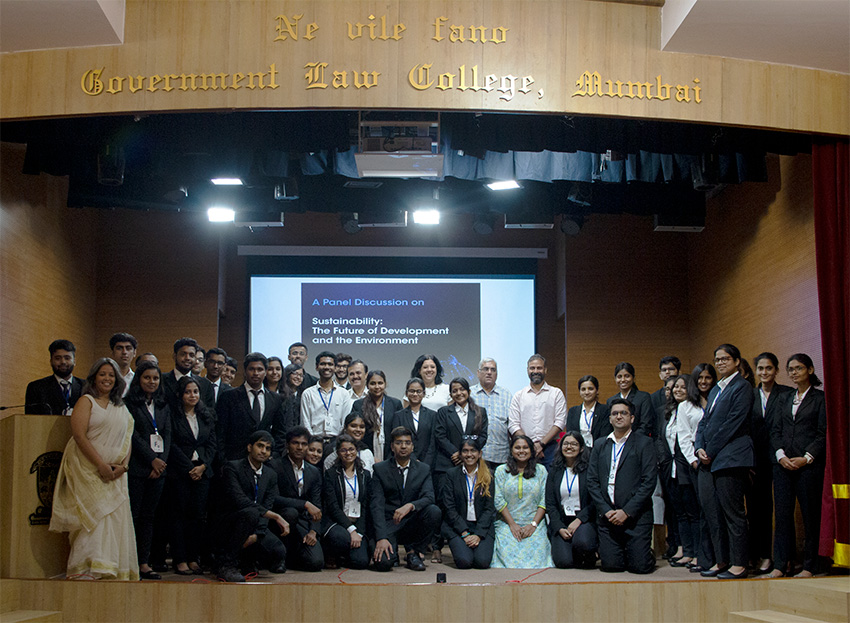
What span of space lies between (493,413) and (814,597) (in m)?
2.63

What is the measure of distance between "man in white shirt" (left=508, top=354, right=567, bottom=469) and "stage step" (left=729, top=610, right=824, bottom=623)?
6.49ft

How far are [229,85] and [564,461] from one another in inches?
126

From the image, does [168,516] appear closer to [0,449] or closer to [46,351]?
[0,449]

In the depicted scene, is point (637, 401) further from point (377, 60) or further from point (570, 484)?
point (377, 60)

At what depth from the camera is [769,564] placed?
18.1 ft

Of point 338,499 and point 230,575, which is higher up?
point 338,499

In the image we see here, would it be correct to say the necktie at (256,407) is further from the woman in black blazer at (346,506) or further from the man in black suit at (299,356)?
the man in black suit at (299,356)

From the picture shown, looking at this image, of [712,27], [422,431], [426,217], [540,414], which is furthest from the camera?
[426,217]

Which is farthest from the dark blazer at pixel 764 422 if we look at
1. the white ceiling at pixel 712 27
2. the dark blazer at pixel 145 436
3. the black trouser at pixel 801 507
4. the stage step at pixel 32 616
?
the stage step at pixel 32 616

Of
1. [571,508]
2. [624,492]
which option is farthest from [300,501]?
[624,492]

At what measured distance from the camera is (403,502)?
6.02m

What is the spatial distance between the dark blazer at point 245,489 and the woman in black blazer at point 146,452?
0.38m

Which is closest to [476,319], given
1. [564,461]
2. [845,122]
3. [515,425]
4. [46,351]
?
[515,425]

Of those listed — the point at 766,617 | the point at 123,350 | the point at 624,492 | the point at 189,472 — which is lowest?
the point at 766,617
